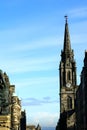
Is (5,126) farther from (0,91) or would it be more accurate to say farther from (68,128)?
(68,128)

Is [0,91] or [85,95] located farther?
[85,95]

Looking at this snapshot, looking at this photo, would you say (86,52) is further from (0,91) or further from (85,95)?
(0,91)

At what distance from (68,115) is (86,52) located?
70.6 metres

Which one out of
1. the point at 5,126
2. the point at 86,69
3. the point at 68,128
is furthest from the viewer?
the point at 68,128

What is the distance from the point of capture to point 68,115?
18975 centimetres

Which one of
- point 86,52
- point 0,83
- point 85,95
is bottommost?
point 0,83

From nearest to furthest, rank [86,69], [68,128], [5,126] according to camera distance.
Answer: [5,126]
[86,69]
[68,128]

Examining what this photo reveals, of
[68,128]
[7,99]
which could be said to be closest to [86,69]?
[68,128]

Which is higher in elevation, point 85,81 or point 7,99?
point 85,81

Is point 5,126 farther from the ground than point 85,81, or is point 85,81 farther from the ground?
point 85,81

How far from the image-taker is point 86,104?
12181 centimetres

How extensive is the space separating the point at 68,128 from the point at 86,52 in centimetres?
6693

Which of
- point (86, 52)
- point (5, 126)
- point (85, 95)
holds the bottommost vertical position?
point (5, 126)

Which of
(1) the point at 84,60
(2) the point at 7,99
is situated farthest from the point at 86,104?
(2) the point at 7,99
